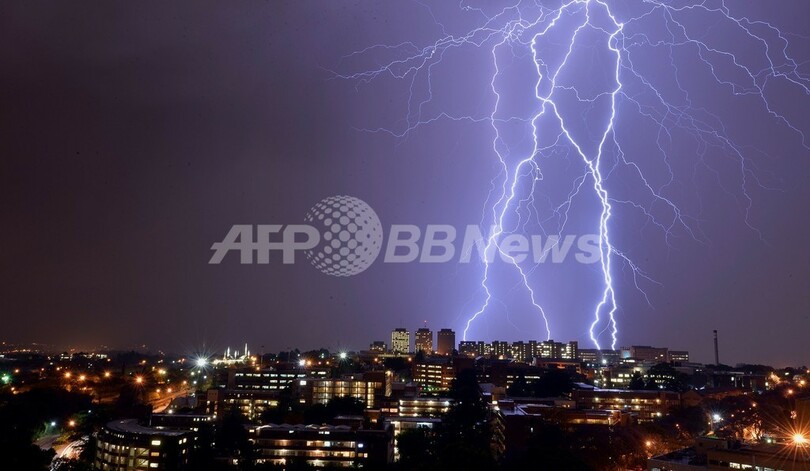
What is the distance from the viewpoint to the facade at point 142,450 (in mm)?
16938

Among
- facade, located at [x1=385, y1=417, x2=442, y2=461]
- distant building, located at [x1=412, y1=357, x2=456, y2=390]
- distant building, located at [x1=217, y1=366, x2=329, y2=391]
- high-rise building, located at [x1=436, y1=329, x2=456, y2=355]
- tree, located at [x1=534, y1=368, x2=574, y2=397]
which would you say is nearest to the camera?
facade, located at [x1=385, y1=417, x2=442, y2=461]

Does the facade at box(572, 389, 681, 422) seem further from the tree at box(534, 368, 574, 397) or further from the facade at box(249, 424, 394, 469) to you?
the facade at box(249, 424, 394, 469)

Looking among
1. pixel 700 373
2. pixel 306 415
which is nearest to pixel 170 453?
pixel 306 415

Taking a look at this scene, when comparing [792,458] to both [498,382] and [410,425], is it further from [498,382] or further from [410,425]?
[498,382]

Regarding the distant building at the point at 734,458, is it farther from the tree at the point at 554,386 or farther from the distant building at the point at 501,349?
the distant building at the point at 501,349

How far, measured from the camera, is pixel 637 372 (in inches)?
1658

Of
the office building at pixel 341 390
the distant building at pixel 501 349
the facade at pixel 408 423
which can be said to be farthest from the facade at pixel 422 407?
the distant building at pixel 501 349

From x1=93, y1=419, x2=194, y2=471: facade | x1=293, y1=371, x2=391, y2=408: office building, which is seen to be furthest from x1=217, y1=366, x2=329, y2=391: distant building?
x1=93, y1=419, x2=194, y2=471: facade

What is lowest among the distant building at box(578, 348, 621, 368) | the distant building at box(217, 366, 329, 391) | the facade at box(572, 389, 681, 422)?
the distant building at box(578, 348, 621, 368)

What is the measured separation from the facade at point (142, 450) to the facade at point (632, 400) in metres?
17.9

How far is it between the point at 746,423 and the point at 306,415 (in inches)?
618

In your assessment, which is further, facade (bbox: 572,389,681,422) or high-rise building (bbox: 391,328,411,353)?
high-rise building (bbox: 391,328,411,353)

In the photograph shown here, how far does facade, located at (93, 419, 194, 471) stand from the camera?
16.9 metres

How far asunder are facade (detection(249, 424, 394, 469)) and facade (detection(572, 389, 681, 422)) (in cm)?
1295
